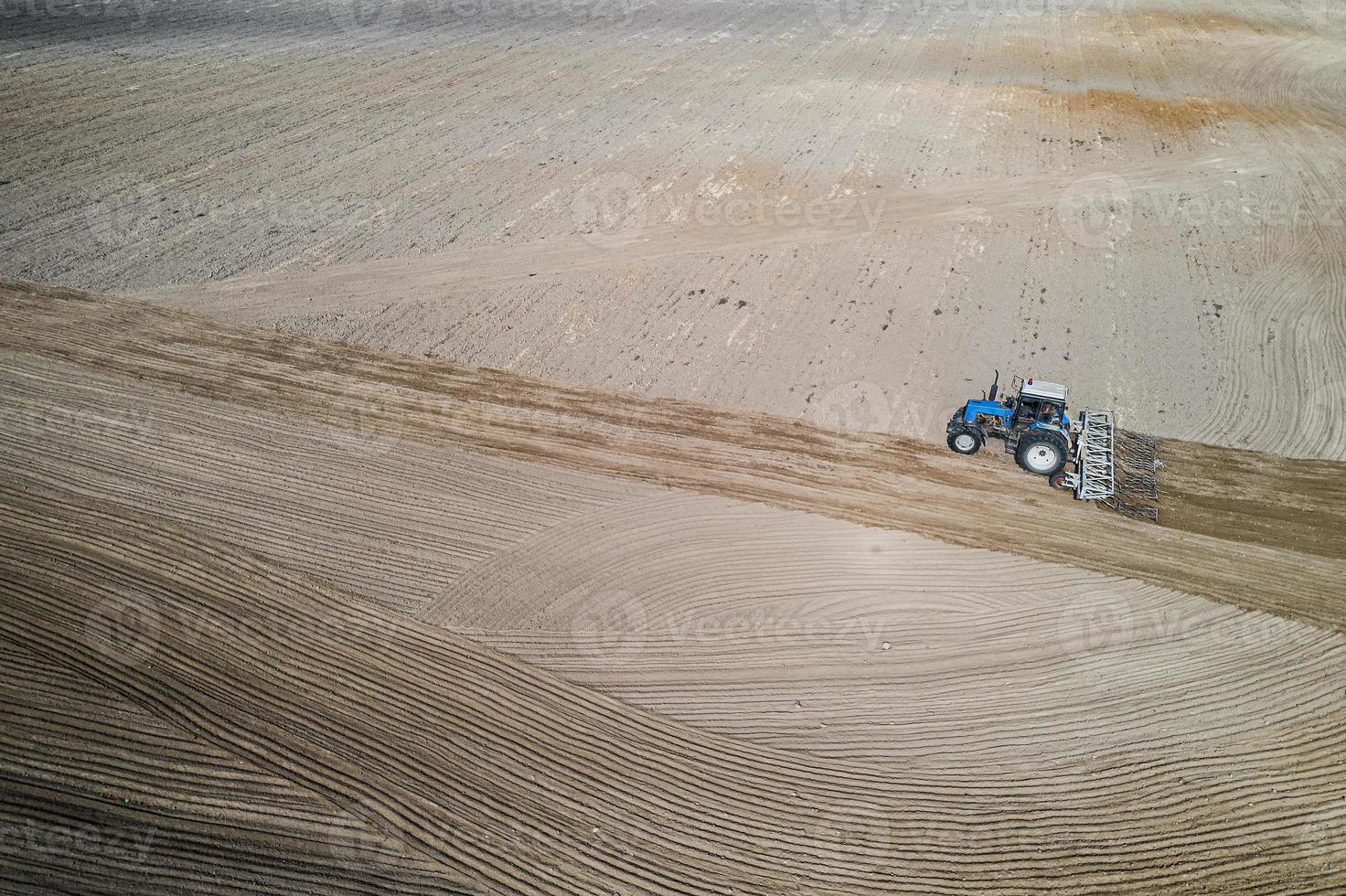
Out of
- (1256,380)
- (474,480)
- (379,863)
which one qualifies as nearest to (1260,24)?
(1256,380)

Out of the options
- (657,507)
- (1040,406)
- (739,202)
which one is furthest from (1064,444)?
(739,202)

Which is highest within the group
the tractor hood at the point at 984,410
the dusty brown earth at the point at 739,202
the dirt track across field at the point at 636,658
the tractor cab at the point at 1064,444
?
the dusty brown earth at the point at 739,202

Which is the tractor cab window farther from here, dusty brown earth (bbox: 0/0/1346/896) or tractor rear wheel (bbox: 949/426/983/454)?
dusty brown earth (bbox: 0/0/1346/896)

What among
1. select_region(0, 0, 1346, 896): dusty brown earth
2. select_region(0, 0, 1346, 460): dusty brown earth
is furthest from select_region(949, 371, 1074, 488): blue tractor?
select_region(0, 0, 1346, 460): dusty brown earth

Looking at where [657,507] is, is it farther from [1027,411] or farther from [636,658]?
[1027,411]

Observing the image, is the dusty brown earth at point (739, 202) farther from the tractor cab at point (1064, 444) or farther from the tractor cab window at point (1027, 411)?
the tractor cab window at point (1027, 411)

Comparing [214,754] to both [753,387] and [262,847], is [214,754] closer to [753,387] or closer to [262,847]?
[262,847]

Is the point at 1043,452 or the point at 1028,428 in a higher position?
the point at 1028,428

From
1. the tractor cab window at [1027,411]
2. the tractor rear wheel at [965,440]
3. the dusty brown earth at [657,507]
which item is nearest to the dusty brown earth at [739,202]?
the dusty brown earth at [657,507]
